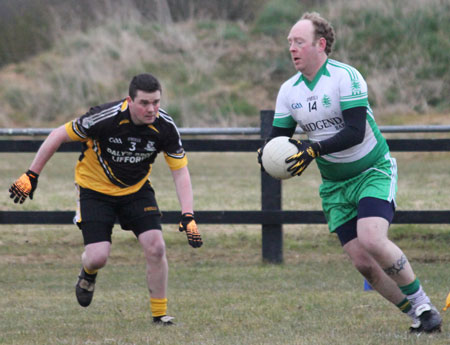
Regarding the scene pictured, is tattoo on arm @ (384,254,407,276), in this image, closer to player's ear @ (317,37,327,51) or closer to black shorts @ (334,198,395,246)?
black shorts @ (334,198,395,246)

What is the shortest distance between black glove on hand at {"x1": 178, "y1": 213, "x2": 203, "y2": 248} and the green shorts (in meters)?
0.93

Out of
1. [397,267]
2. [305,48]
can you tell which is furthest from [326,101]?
[397,267]

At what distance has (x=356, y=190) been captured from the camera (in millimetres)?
5176

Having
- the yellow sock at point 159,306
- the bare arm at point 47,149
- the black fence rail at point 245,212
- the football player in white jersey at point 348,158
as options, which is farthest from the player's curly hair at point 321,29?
the black fence rail at point 245,212

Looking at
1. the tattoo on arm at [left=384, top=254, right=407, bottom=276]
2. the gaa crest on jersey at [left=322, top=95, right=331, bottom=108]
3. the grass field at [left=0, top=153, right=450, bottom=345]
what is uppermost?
the gaa crest on jersey at [left=322, top=95, right=331, bottom=108]

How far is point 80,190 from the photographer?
579 centimetres

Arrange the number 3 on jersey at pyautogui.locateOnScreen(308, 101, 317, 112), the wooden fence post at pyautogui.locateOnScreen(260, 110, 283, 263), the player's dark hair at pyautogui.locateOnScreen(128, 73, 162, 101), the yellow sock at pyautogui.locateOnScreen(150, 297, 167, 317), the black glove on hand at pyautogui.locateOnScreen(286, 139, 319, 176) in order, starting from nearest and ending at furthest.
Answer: the black glove on hand at pyautogui.locateOnScreen(286, 139, 319, 176) < the number 3 on jersey at pyautogui.locateOnScreen(308, 101, 317, 112) < the player's dark hair at pyautogui.locateOnScreen(128, 73, 162, 101) < the yellow sock at pyautogui.locateOnScreen(150, 297, 167, 317) < the wooden fence post at pyautogui.locateOnScreen(260, 110, 283, 263)

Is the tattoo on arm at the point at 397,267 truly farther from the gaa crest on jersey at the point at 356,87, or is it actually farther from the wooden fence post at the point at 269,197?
the wooden fence post at the point at 269,197

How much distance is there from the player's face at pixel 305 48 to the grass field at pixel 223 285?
1.84 m

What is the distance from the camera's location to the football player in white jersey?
4930 millimetres

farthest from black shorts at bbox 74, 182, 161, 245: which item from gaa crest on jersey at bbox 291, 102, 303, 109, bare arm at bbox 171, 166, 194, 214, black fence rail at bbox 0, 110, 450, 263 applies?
black fence rail at bbox 0, 110, 450, 263

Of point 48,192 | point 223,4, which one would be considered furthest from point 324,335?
point 223,4

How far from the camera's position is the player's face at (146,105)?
5.30m

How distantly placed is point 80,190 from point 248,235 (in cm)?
399
